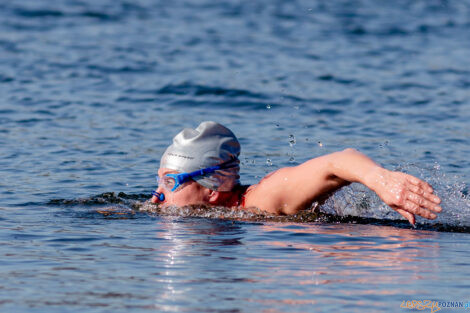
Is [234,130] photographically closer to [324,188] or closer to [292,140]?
[292,140]

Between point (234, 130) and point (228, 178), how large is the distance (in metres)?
5.93

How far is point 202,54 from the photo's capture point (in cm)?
2147

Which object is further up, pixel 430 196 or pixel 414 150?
pixel 430 196

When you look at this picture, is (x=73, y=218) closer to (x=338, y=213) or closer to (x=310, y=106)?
(x=338, y=213)

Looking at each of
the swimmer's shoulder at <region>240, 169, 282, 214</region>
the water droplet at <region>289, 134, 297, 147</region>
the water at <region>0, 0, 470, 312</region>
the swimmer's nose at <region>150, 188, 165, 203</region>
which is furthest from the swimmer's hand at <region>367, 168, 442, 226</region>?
the water droplet at <region>289, 134, 297, 147</region>

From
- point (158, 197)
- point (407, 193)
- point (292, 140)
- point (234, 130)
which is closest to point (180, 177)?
point (158, 197)

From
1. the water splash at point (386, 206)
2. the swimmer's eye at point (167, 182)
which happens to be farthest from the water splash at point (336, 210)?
the swimmer's eye at point (167, 182)

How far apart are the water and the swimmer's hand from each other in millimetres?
492

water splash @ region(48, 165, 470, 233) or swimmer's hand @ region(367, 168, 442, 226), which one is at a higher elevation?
swimmer's hand @ region(367, 168, 442, 226)

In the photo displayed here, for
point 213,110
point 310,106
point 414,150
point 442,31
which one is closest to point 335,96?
point 310,106

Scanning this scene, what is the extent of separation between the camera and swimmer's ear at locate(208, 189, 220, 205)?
8.33 meters

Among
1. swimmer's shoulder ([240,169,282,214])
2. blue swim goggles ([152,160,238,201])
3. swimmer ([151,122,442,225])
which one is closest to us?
swimmer ([151,122,442,225])

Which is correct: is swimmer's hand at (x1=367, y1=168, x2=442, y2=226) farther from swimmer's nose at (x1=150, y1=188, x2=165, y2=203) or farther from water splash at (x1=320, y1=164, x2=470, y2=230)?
swimmer's nose at (x1=150, y1=188, x2=165, y2=203)

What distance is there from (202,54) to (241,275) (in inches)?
604
